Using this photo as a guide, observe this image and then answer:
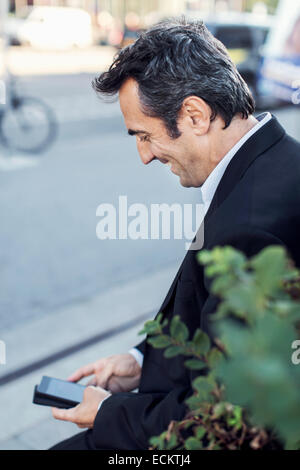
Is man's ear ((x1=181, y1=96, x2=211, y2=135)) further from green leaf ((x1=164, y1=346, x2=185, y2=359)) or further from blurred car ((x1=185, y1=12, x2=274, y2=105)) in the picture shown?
blurred car ((x1=185, y1=12, x2=274, y2=105))

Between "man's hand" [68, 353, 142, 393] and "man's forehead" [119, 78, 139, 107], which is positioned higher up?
"man's forehead" [119, 78, 139, 107]

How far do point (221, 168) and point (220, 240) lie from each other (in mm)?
326

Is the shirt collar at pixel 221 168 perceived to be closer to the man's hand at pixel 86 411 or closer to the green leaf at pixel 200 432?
the man's hand at pixel 86 411

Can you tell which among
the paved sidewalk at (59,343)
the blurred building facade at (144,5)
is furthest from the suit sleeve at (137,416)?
the blurred building facade at (144,5)

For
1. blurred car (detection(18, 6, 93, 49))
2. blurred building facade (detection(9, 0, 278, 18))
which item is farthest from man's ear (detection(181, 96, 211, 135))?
blurred building facade (detection(9, 0, 278, 18))

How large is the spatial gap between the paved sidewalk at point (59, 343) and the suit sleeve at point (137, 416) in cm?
105

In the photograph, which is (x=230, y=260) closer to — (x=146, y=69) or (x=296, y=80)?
(x=146, y=69)

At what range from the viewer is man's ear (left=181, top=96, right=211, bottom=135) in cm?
162

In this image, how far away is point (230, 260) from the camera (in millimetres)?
607

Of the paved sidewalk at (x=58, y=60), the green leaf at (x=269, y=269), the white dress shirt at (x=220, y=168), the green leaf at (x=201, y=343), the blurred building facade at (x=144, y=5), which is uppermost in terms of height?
the blurred building facade at (x=144, y=5)

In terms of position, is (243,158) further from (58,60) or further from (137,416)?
(58,60)

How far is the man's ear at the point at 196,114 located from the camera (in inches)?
→ 63.8

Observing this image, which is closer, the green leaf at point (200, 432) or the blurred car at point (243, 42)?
the green leaf at point (200, 432)

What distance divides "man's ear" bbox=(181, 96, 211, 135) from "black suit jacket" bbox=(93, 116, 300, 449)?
0.42 ft
